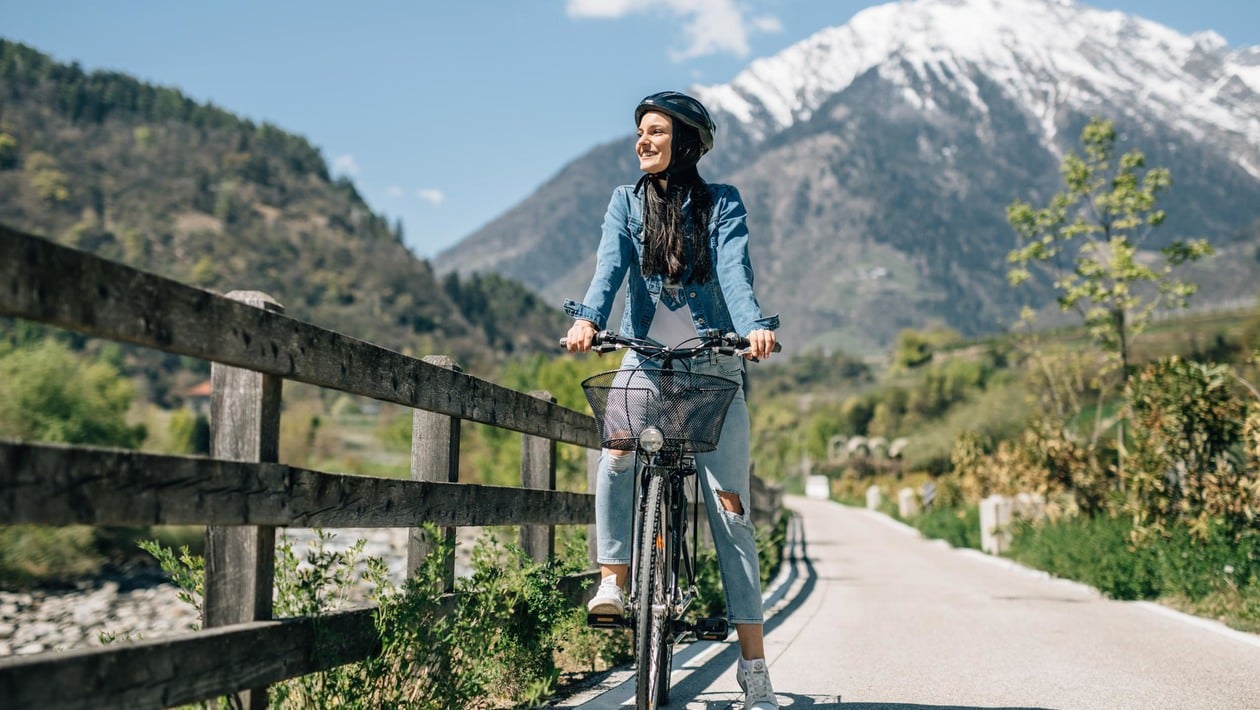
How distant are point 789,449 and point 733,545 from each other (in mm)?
112332

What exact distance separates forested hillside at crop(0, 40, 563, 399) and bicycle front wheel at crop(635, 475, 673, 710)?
4971 inches

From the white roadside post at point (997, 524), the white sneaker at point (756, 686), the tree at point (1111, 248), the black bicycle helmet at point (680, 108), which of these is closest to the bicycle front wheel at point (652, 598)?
the white sneaker at point (756, 686)

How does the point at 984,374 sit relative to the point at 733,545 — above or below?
above

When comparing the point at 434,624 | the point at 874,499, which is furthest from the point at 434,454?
the point at 874,499

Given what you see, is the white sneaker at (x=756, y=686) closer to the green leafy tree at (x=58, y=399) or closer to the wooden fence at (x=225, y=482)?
the wooden fence at (x=225, y=482)

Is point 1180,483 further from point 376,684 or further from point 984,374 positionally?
point 984,374

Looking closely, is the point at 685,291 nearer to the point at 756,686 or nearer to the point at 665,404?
the point at 665,404

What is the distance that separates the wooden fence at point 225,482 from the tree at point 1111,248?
14.9m

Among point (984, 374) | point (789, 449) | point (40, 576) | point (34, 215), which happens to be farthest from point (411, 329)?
point (40, 576)

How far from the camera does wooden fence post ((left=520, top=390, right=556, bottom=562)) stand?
18.3 ft

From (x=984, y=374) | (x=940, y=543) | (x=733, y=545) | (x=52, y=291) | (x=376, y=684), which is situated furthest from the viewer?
(x=984, y=374)

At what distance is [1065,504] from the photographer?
15445 mm

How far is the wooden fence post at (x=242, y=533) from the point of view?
304cm

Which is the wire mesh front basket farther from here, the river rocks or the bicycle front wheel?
the river rocks
